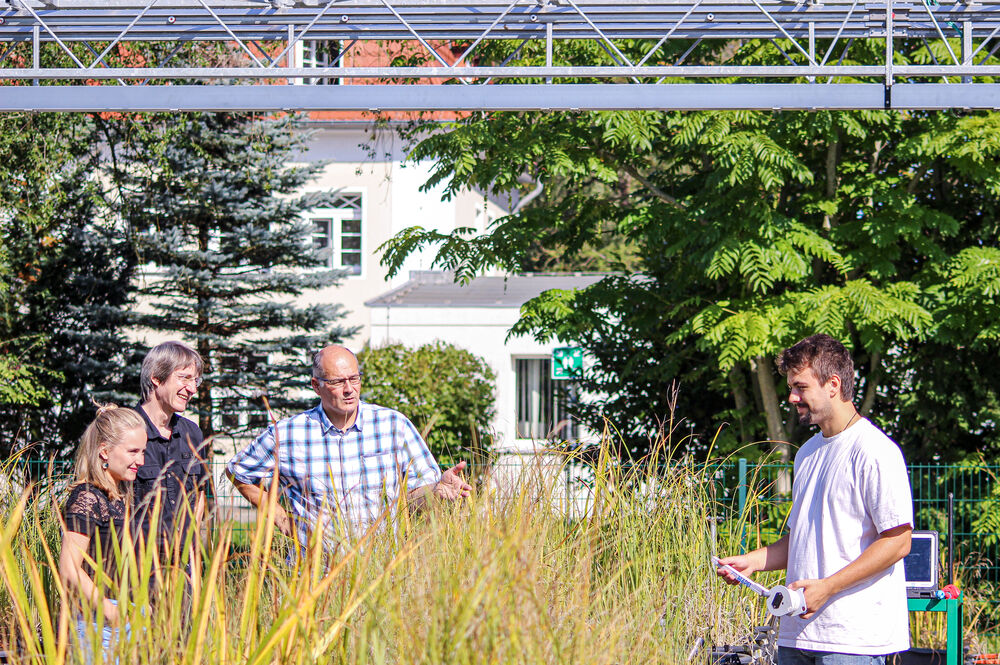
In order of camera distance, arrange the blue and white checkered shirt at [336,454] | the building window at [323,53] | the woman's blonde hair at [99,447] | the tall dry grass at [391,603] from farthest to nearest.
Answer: the building window at [323,53] < the blue and white checkered shirt at [336,454] < the woman's blonde hair at [99,447] < the tall dry grass at [391,603]

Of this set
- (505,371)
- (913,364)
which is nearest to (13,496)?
(913,364)

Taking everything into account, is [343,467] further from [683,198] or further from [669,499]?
[683,198]

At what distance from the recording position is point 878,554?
9.96ft

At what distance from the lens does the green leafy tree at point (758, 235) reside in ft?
25.7

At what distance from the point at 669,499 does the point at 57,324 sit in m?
10.1

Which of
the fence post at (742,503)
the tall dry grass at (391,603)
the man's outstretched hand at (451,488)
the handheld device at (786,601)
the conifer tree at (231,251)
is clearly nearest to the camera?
the tall dry grass at (391,603)

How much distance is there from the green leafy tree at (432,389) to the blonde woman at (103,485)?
8891 mm

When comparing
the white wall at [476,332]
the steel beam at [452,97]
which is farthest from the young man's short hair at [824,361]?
the white wall at [476,332]

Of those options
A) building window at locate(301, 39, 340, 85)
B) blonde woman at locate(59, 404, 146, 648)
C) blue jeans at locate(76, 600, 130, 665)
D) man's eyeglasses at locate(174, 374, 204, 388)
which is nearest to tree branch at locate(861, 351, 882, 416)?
building window at locate(301, 39, 340, 85)

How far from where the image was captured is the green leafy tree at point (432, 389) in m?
12.7

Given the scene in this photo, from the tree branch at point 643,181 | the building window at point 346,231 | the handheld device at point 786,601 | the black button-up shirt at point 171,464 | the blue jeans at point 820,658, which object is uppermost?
the building window at point 346,231

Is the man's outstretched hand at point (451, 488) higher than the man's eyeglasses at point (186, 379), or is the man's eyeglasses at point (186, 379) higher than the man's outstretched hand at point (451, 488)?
the man's eyeglasses at point (186, 379)

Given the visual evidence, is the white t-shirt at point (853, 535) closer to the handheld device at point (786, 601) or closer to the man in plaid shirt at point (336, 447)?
the handheld device at point (786, 601)

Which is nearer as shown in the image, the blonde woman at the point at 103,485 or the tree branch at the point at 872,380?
the blonde woman at the point at 103,485
